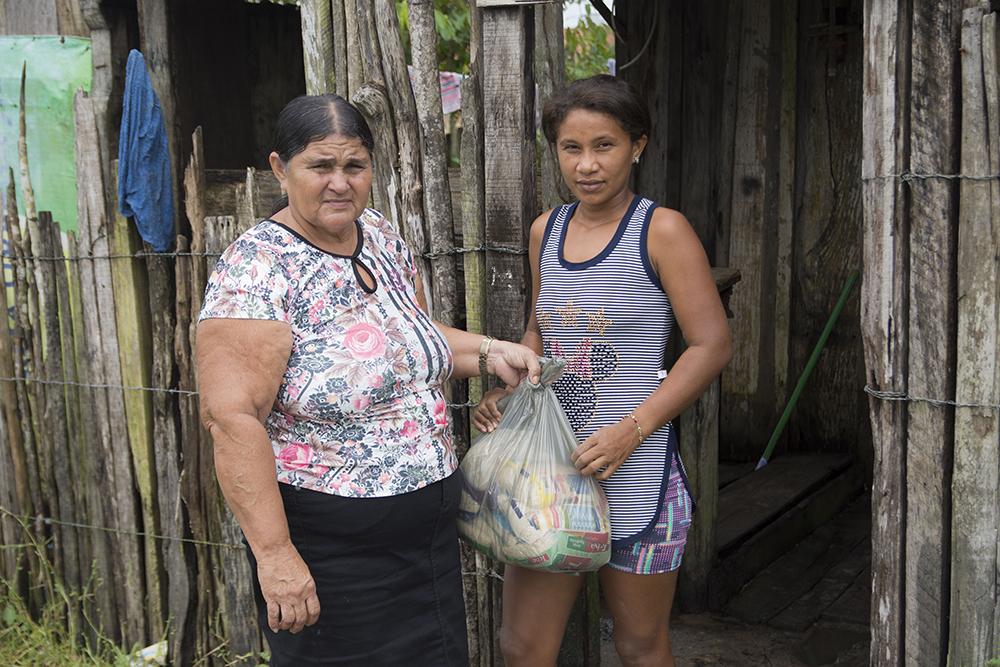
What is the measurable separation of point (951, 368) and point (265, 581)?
69.6 inches

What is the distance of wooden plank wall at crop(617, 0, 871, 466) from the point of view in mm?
5820

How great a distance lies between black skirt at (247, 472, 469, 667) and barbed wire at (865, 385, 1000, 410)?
1.15 metres

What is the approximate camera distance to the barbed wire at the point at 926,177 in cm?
259

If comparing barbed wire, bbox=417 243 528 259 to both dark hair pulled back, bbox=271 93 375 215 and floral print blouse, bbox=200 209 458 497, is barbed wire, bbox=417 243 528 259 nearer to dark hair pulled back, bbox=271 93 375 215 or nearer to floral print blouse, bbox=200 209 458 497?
floral print blouse, bbox=200 209 458 497

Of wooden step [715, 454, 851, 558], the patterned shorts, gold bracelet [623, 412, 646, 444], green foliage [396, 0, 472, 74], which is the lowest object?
wooden step [715, 454, 851, 558]

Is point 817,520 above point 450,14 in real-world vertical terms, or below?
below

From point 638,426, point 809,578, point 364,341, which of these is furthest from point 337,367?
point 809,578

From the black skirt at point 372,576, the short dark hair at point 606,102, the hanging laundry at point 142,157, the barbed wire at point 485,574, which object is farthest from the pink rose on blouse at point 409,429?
the hanging laundry at point 142,157

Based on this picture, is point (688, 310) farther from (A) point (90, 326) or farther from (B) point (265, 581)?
(A) point (90, 326)

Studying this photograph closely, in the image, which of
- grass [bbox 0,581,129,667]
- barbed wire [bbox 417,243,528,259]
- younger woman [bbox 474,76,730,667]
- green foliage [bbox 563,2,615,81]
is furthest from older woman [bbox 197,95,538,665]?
green foliage [bbox 563,2,615,81]

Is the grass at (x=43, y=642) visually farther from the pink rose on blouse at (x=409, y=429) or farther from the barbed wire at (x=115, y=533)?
the pink rose on blouse at (x=409, y=429)

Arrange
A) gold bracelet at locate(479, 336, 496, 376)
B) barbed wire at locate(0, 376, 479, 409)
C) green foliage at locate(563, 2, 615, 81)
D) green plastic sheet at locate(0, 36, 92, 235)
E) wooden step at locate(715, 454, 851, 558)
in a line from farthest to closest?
green foliage at locate(563, 2, 615, 81) < wooden step at locate(715, 454, 851, 558) < green plastic sheet at locate(0, 36, 92, 235) < barbed wire at locate(0, 376, 479, 409) < gold bracelet at locate(479, 336, 496, 376)

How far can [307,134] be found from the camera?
2.39m

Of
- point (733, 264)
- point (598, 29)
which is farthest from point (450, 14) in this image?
point (733, 264)
